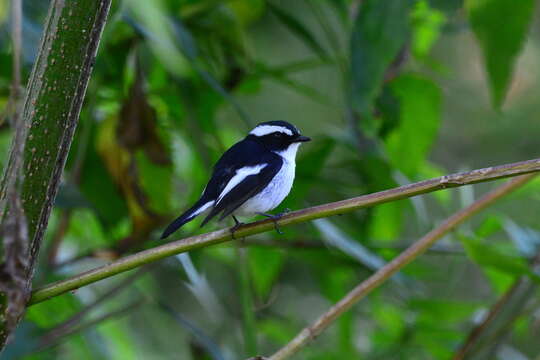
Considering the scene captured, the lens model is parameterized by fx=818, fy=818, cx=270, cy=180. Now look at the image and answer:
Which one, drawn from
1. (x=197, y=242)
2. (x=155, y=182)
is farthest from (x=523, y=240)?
(x=197, y=242)

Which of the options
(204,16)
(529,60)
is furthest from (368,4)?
(529,60)

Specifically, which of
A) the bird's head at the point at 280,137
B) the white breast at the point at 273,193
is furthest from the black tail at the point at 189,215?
the bird's head at the point at 280,137

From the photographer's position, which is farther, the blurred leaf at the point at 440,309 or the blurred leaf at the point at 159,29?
the blurred leaf at the point at 440,309

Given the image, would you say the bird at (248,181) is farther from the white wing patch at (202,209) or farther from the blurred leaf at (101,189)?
the blurred leaf at (101,189)

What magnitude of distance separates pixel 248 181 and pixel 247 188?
0.04m

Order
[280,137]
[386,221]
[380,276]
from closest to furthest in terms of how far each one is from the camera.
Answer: [380,276] → [280,137] → [386,221]

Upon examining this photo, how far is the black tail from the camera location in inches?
60.9

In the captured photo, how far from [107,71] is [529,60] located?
2764mm

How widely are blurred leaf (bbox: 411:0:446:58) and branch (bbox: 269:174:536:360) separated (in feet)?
2.54

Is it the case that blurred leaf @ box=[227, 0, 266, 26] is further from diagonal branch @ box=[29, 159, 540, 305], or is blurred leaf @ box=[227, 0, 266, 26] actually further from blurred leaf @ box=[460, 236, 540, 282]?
diagonal branch @ box=[29, 159, 540, 305]

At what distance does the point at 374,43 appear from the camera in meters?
1.65

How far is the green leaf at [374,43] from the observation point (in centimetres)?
162

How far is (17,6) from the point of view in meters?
0.98

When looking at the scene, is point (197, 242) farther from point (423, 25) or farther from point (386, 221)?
point (423, 25)
